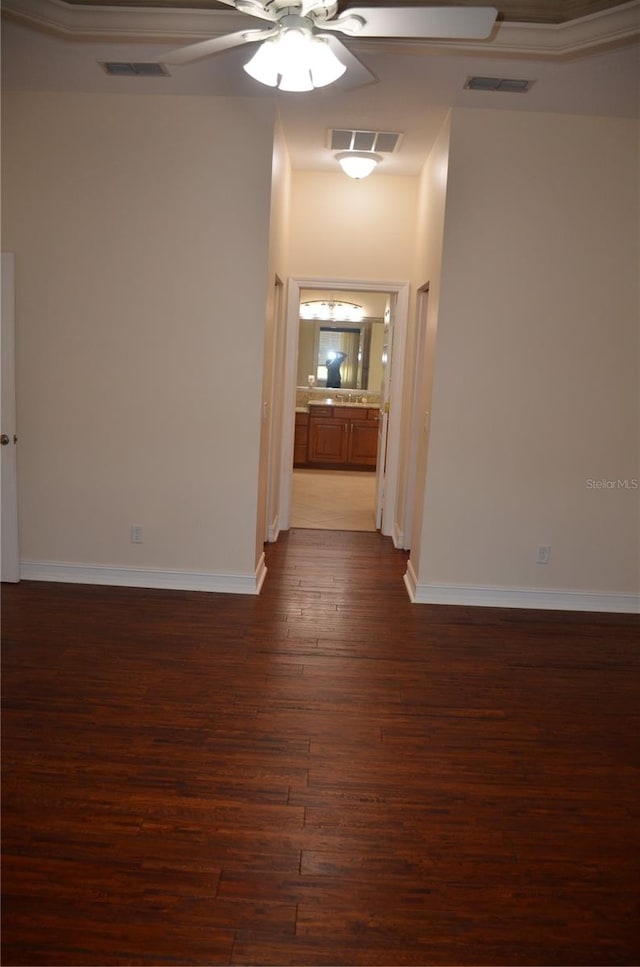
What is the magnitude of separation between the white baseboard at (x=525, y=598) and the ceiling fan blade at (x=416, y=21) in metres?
3.02

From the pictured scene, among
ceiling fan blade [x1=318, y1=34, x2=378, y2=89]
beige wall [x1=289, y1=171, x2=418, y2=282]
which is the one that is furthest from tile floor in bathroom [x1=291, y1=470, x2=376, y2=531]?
ceiling fan blade [x1=318, y1=34, x2=378, y2=89]

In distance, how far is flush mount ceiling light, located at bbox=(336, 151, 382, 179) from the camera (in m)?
4.84

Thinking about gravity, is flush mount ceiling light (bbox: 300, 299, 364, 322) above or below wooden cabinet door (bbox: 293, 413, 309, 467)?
above

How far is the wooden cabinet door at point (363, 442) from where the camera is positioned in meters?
9.19

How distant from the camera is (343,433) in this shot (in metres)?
9.21

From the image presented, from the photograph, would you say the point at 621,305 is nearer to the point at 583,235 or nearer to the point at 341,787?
the point at 583,235

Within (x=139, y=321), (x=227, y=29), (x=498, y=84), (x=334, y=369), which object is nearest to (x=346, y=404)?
(x=334, y=369)

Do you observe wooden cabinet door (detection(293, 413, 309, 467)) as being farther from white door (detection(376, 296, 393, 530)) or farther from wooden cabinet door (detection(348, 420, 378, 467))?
white door (detection(376, 296, 393, 530))

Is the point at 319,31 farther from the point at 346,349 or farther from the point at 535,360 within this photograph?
the point at 346,349

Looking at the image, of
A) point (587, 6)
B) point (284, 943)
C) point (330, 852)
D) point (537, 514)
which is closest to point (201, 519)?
point (537, 514)

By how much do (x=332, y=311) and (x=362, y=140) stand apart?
5.31m

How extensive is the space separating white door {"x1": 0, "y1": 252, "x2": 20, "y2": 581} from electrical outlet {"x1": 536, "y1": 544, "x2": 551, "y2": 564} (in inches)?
133

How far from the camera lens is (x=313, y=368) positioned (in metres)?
10.2

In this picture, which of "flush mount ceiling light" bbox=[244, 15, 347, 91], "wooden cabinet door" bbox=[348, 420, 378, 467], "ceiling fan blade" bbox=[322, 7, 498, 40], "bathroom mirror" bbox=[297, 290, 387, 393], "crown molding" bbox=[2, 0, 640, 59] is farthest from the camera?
"bathroom mirror" bbox=[297, 290, 387, 393]
